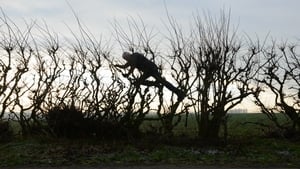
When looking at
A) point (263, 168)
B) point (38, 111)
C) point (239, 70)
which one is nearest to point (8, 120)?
point (38, 111)

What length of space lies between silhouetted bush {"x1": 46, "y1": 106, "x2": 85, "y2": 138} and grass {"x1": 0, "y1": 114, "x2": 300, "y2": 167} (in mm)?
575

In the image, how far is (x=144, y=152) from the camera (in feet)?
46.3

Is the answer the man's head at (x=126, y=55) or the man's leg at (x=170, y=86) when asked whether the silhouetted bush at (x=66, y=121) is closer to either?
the man's head at (x=126, y=55)

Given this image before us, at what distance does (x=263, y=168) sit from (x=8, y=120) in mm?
9810

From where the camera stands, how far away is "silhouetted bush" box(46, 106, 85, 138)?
16672 mm

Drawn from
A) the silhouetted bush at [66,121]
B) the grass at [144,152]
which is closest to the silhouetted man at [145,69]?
the grass at [144,152]

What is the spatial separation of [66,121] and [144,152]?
3.84 meters

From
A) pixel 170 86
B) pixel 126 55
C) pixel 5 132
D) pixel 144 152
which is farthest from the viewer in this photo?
pixel 5 132

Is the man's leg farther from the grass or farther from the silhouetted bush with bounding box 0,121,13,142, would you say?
the silhouetted bush with bounding box 0,121,13,142

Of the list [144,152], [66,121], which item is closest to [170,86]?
[144,152]

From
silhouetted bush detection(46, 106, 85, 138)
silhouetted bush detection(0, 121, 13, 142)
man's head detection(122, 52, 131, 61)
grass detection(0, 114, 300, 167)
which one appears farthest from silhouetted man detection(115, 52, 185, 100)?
silhouetted bush detection(0, 121, 13, 142)

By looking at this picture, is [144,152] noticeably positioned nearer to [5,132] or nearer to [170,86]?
[170,86]

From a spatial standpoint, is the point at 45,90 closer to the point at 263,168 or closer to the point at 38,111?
the point at 38,111

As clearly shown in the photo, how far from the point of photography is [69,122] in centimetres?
1672
